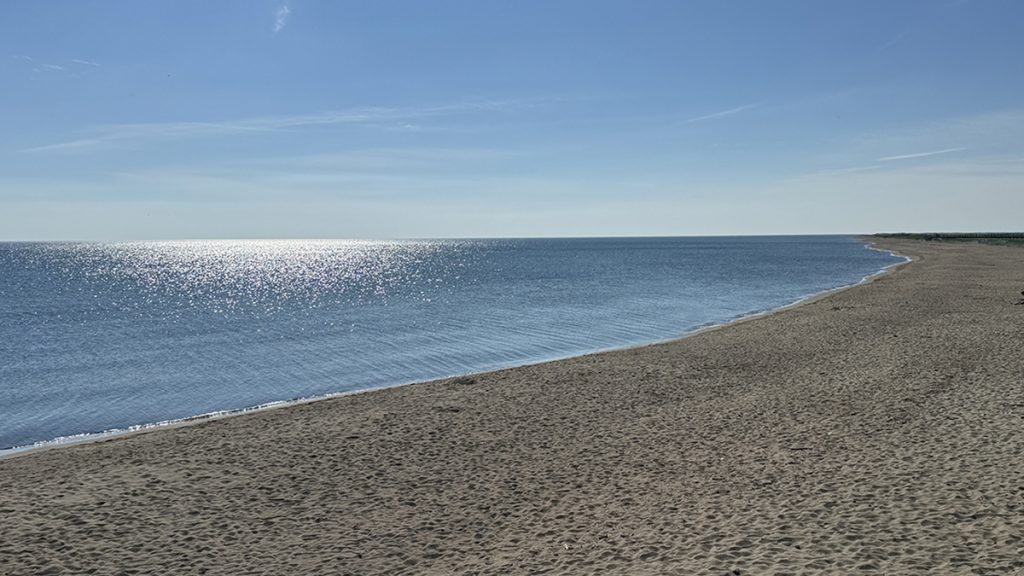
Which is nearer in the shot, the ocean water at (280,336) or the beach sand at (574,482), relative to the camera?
the beach sand at (574,482)

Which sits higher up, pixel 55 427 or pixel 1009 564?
pixel 1009 564

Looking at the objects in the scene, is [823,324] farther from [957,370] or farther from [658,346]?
[957,370]

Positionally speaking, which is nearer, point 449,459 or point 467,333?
point 449,459

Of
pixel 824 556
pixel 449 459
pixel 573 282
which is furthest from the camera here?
pixel 573 282

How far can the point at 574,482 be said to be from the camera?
43.3 ft

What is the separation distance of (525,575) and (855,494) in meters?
5.87

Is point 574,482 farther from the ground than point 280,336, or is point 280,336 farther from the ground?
point 574,482

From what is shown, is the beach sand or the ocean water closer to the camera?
the beach sand

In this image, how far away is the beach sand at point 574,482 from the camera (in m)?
9.68

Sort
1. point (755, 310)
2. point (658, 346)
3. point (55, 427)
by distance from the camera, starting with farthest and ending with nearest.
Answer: point (755, 310)
point (658, 346)
point (55, 427)

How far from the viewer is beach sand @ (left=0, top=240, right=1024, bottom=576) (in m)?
9.68

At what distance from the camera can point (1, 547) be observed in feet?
34.3

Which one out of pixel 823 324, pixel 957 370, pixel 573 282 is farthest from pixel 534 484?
pixel 573 282

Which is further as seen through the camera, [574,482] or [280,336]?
[280,336]
